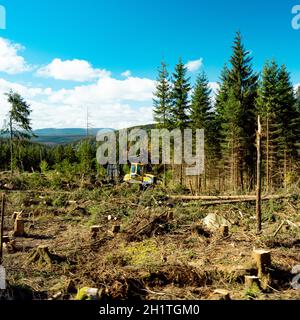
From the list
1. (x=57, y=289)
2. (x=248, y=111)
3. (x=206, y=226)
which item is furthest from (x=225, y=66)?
(x=57, y=289)

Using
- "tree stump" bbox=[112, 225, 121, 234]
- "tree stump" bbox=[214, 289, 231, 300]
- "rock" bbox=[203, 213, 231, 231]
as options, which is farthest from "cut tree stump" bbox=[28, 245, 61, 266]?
"rock" bbox=[203, 213, 231, 231]

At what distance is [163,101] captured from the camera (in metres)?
27.9

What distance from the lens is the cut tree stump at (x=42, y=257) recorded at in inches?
278

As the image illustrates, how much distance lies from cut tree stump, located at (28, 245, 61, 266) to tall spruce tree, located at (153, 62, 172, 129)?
21080 mm

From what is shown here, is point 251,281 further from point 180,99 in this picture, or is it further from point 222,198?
point 180,99

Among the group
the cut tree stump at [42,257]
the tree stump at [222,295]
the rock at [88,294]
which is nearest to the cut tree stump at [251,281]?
the tree stump at [222,295]

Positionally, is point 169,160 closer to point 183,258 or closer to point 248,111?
point 248,111

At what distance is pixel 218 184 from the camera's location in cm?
3011

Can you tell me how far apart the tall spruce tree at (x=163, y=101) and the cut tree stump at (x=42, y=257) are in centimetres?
2108

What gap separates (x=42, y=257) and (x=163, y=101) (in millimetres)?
22279

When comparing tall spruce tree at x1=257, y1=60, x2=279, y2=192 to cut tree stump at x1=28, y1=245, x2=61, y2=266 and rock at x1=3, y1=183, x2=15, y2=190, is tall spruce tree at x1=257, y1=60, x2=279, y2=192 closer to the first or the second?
rock at x1=3, y1=183, x2=15, y2=190

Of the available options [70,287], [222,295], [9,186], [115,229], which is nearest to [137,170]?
[9,186]

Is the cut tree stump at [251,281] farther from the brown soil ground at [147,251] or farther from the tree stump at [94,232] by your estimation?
the tree stump at [94,232]
